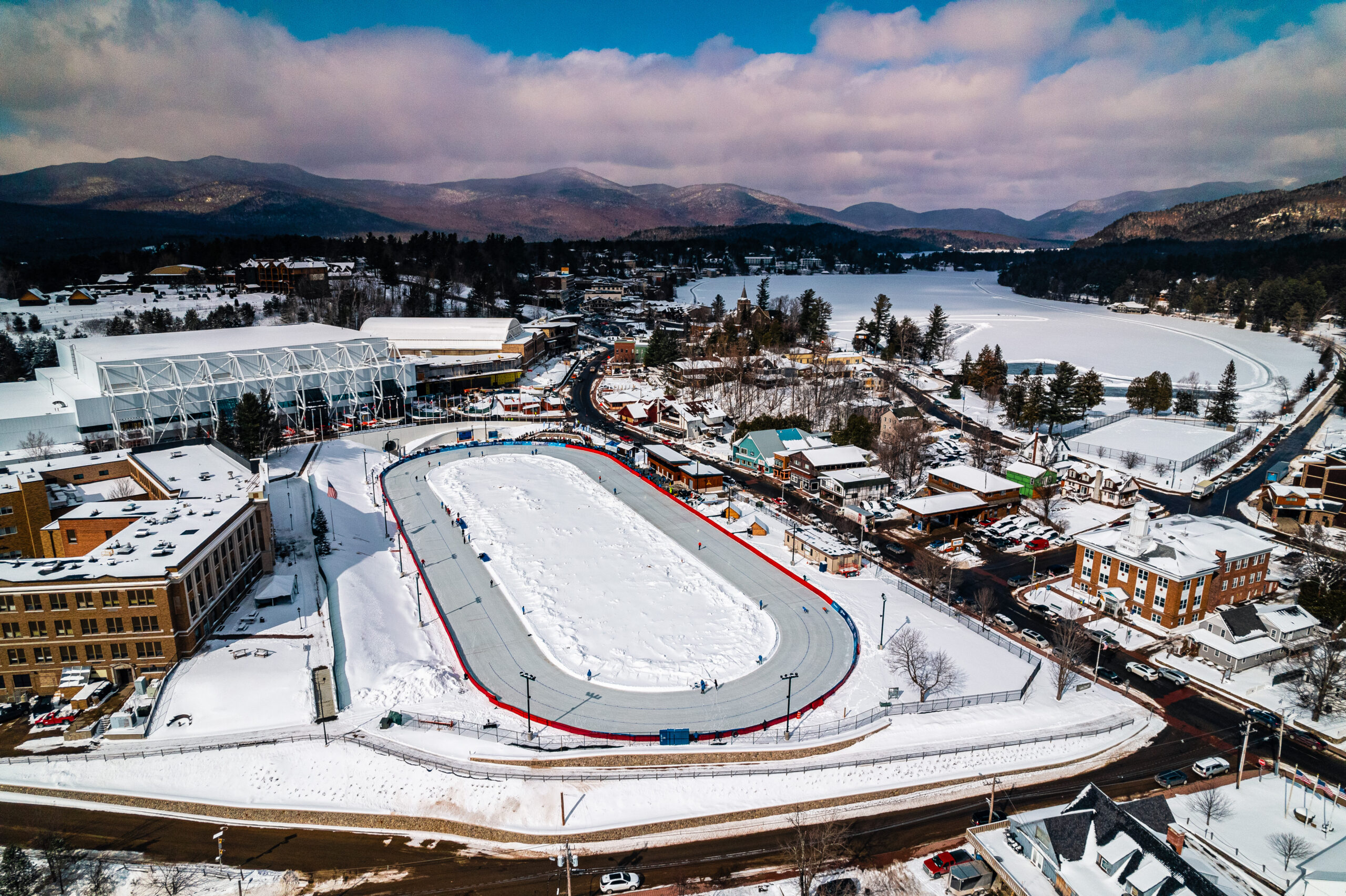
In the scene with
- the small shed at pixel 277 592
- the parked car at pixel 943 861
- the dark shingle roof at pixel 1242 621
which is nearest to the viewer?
the parked car at pixel 943 861

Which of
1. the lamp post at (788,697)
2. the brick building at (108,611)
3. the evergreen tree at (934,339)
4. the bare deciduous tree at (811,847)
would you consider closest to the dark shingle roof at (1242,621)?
the lamp post at (788,697)

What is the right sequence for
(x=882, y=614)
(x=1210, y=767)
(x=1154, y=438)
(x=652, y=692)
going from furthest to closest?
(x=1154, y=438) < (x=882, y=614) < (x=652, y=692) < (x=1210, y=767)

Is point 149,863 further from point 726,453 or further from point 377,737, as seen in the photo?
point 726,453

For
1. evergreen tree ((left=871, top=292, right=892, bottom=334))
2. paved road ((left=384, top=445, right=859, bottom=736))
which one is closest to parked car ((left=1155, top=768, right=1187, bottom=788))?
paved road ((left=384, top=445, right=859, bottom=736))

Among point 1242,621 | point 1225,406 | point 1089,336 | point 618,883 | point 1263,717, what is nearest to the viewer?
point 618,883

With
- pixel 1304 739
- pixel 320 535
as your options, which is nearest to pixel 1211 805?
pixel 1304 739

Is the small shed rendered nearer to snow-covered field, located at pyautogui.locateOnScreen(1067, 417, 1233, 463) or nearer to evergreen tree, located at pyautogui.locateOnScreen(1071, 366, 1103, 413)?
snow-covered field, located at pyautogui.locateOnScreen(1067, 417, 1233, 463)

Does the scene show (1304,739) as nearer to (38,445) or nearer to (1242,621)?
(1242,621)

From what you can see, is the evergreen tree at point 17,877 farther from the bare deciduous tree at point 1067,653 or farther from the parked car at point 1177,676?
the parked car at point 1177,676
